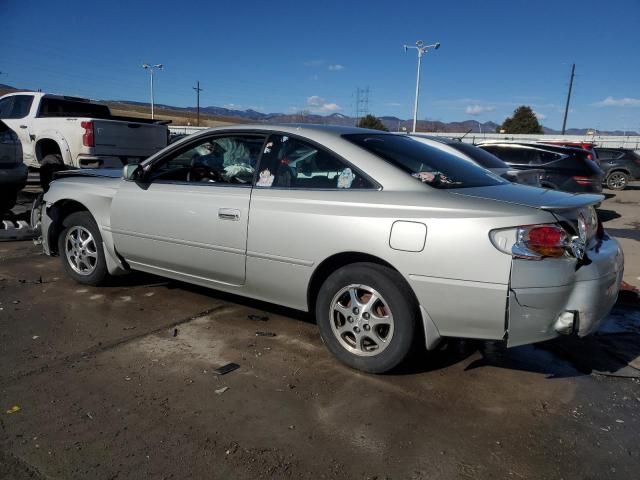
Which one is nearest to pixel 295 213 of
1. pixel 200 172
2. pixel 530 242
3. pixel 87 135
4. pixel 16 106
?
pixel 200 172

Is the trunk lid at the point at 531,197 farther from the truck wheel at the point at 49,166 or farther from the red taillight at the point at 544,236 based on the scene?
the truck wheel at the point at 49,166

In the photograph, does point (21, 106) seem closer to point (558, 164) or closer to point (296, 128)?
point (296, 128)

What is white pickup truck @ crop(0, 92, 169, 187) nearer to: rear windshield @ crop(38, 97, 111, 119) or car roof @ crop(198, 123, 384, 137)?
rear windshield @ crop(38, 97, 111, 119)

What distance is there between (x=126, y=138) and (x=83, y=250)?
590 centimetres

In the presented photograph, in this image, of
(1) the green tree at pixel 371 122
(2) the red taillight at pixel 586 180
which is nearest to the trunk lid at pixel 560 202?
(2) the red taillight at pixel 586 180

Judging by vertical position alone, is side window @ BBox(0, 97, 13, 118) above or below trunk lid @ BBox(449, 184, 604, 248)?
above

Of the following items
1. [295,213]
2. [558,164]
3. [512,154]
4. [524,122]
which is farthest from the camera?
[524,122]

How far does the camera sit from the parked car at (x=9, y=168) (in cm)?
770

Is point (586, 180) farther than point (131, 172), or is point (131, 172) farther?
point (586, 180)

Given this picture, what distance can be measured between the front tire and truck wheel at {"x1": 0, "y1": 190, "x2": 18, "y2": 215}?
6.56 m

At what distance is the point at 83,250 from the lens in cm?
496

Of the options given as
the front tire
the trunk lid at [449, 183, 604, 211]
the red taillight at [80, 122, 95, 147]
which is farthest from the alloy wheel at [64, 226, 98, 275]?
the red taillight at [80, 122, 95, 147]

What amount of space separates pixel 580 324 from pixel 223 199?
100 inches

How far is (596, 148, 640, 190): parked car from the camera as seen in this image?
1981 cm
